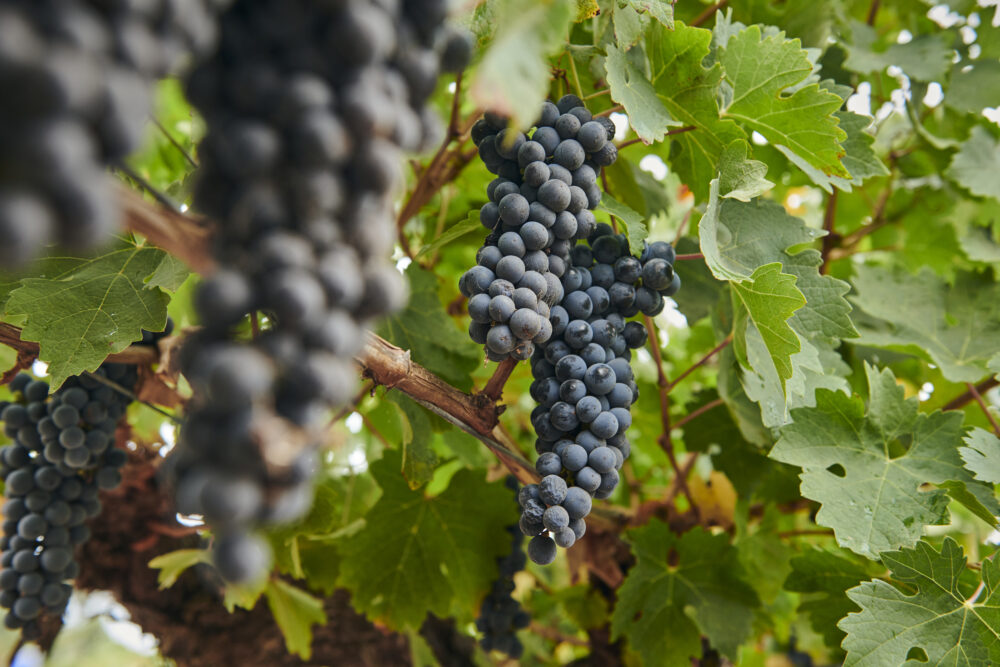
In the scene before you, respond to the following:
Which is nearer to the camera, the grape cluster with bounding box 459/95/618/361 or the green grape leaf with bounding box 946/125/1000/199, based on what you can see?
the grape cluster with bounding box 459/95/618/361

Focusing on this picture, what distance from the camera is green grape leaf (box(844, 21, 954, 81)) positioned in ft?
5.92

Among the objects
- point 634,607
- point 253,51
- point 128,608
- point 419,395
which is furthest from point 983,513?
point 128,608

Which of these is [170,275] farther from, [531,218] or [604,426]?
[604,426]

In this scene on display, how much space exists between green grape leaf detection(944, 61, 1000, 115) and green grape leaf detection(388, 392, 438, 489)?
1713 millimetres

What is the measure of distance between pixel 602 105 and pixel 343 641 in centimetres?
160

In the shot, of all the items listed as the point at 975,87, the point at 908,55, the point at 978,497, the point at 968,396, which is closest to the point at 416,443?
the point at 978,497

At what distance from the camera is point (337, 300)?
0.56m

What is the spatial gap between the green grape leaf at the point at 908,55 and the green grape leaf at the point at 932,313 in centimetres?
52

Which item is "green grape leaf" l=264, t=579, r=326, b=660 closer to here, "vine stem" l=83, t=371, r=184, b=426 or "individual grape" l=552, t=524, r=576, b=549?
"vine stem" l=83, t=371, r=184, b=426

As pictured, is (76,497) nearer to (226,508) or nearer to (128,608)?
(128,608)

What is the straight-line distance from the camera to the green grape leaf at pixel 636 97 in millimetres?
1171

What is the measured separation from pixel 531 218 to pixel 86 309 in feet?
2.66

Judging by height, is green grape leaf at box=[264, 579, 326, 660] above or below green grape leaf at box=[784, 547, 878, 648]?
below

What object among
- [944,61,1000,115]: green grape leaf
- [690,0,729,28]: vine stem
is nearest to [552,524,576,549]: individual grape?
[690,0,729,28]: vine stem
